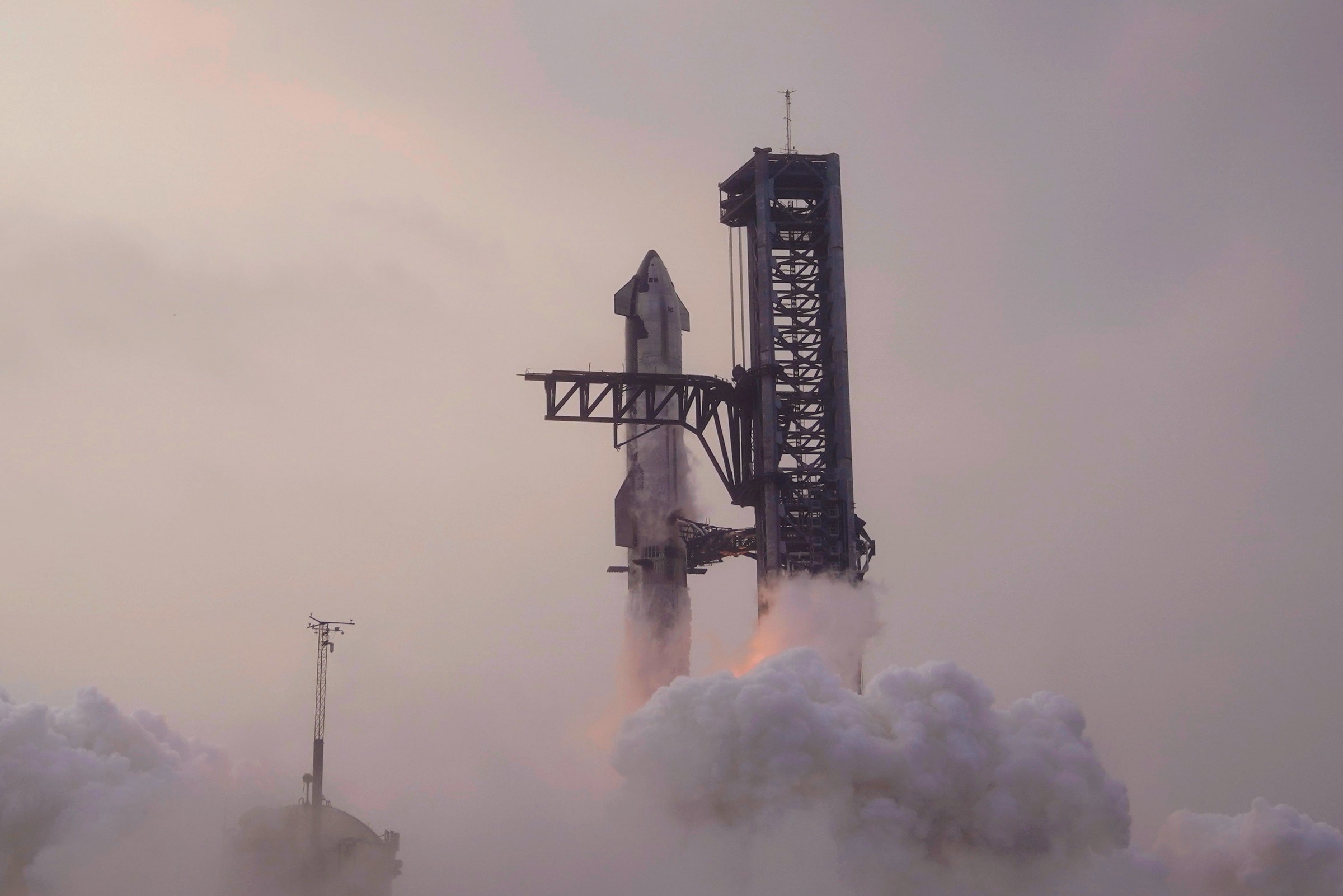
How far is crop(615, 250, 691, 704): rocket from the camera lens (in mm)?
94188

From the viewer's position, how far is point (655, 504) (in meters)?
94.6

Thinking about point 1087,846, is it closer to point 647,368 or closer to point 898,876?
point 898,876

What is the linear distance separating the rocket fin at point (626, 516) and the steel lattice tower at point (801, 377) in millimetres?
7284

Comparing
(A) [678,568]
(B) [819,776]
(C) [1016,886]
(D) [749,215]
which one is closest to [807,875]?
(B) [819,776]

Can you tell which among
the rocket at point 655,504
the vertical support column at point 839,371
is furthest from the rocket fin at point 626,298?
the vertical support column at point 839,371

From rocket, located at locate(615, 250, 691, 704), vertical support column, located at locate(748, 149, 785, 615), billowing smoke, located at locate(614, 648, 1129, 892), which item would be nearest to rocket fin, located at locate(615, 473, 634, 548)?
rocket, located at locate(615, 250, 691, 704)

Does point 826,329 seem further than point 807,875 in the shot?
Yes

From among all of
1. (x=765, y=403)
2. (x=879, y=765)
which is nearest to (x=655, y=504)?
(x=765, y=403)

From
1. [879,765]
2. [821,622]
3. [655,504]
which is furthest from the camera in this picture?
[655,504]

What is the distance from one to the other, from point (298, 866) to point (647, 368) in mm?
31005

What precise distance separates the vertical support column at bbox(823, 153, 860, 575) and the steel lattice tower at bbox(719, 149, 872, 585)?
0.05m

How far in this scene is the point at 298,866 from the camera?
325 ft

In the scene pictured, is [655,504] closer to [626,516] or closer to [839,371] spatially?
[626,516]

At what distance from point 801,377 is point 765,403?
90.4 inches
